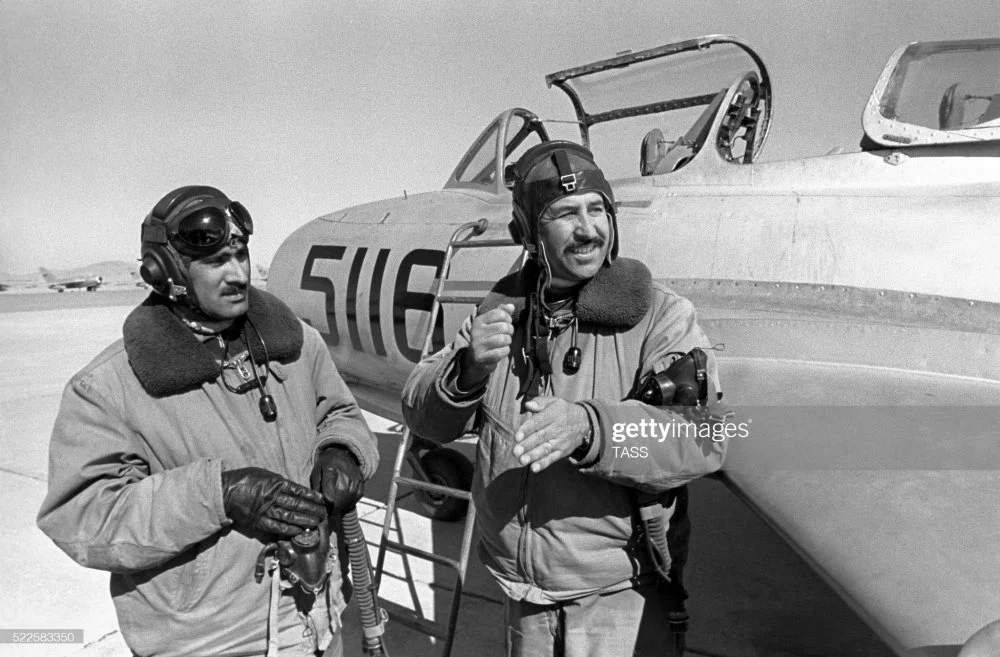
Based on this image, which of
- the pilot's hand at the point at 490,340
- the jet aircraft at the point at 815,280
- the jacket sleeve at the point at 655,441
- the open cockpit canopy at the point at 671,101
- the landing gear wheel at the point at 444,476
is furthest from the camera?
the landing gear wheel at the point at 444,476

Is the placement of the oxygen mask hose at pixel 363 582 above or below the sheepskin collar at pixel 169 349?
below

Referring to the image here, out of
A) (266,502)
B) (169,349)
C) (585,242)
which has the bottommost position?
(266,502)

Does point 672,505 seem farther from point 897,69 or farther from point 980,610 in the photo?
point 897,69

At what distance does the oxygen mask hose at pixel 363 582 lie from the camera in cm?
243

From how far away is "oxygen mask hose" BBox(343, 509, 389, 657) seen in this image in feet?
7.97

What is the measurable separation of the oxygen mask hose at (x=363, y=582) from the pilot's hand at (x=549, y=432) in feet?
2.96

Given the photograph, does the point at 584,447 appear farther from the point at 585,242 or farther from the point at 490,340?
the point at 585,242

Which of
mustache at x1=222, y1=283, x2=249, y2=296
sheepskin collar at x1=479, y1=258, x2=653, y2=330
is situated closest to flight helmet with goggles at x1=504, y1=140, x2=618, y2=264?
sheepskin collar at x1=479, y1=258, x2=653, y2=330

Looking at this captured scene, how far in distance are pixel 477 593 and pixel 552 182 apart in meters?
3.01

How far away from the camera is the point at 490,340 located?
1.99 m

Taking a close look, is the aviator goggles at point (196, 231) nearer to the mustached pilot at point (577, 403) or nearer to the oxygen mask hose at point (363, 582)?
the mustached pilot at point (577, 403)

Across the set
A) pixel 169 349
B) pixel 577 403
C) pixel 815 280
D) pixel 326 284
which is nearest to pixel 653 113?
pixel 815 280

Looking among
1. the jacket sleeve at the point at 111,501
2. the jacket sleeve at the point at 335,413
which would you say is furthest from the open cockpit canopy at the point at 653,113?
the jacket sleeve at the point at 111,501

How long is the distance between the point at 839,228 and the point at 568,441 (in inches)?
93.7
